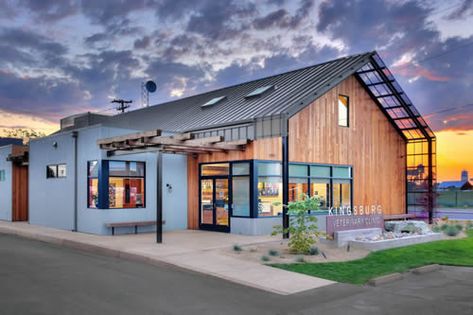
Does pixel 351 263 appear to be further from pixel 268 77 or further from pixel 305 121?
pixel 268 77

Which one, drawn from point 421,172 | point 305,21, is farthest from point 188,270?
point 421,172

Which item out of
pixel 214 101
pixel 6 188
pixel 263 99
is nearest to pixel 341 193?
pixel 263 99

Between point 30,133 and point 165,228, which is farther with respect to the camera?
point 30,133

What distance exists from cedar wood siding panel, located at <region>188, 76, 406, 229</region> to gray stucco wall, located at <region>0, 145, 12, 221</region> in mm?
11054

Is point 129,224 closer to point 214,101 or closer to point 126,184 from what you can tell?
point 126,184

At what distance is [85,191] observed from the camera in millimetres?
18469

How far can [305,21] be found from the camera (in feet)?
66.9

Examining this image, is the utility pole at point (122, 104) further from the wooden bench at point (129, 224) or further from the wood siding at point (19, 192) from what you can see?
the wooden bench at point (129, 224)

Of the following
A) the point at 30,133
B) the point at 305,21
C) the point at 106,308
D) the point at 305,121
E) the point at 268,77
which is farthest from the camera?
the point at 30,133

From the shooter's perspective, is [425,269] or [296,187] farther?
[296,187]

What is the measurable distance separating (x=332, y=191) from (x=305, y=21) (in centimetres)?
759

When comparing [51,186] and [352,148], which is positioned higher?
[352,148]

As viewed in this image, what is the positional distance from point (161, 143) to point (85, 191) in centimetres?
557

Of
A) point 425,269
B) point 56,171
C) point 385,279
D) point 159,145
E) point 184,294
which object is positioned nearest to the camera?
point 184,294
